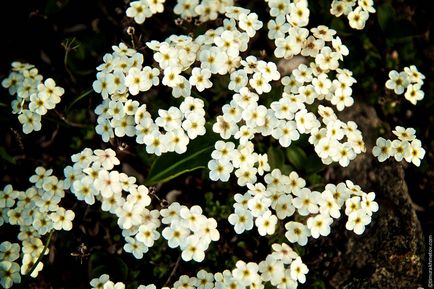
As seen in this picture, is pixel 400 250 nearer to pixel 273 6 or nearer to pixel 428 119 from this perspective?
pixel 428 119

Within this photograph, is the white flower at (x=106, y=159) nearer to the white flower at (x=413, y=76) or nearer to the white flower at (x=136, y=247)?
the white flower at (x=136, y=247)

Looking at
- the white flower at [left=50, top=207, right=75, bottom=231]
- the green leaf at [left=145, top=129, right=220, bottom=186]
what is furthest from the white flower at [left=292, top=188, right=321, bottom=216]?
the white flower at [left=50, top=207, right=75, bottom=231]

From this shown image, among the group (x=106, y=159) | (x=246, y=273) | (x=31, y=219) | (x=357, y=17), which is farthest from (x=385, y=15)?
(x=31, y=219)

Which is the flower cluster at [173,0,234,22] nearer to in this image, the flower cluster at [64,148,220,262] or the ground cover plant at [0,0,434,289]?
the ground cover plant at [0,0,434,289]

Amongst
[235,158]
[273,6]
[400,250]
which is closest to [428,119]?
[400,250]

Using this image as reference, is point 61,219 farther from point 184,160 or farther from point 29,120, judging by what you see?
point 184,160
